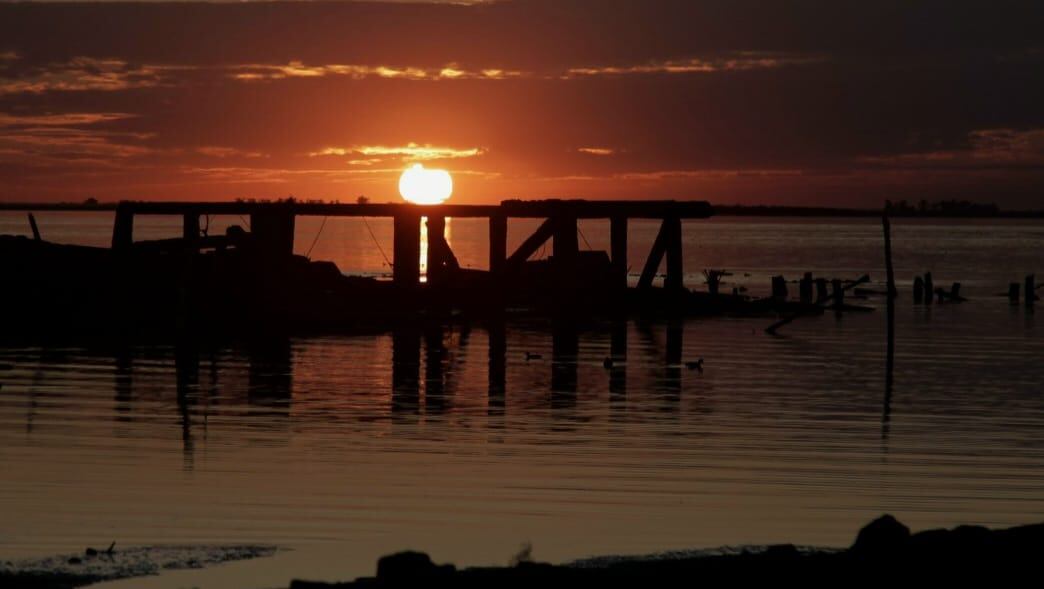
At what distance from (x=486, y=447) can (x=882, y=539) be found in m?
10.7

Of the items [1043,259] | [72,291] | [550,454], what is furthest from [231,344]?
[1043,259]

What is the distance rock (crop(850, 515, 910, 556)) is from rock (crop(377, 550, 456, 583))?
3.71m

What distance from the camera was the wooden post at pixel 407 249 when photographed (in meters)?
53.8

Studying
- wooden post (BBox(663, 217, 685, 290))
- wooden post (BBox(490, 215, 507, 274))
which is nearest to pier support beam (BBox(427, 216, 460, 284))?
wooden post (BBox(490, 215, 507, 274))

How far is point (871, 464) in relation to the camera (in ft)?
70.8

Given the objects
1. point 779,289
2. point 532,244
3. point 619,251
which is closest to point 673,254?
point 619,251

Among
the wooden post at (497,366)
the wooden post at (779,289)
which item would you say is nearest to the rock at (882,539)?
the wooden post at (497,366)

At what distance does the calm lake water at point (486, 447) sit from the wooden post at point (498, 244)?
12439 millimetres

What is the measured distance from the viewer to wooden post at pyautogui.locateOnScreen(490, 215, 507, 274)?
54.7 metres

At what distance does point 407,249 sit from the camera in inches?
2147

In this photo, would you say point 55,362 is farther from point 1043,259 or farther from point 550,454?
point 1043,259

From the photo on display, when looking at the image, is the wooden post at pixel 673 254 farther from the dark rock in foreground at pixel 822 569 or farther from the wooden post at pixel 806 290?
the dark rock in foreground at pixel 822 569

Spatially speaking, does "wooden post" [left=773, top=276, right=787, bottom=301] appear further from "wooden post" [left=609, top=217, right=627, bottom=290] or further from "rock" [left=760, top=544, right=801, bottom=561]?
"rock" [left=760, top=544, right=801, bottom=561]

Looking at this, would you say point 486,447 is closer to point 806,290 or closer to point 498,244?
point 498,244
